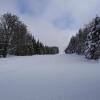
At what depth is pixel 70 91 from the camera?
7344mm

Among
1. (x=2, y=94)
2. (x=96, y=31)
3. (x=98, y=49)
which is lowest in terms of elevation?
(x=2, y=94)

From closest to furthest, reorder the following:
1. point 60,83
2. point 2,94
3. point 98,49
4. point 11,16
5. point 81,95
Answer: point 81,95 < point 2,94 < point 60,83 < point 98,49 < point 11,16

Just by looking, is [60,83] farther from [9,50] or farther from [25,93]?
[9,50]

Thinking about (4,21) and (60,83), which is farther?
(4,21)

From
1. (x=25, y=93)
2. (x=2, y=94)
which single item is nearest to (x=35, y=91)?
(x=25, y=93)

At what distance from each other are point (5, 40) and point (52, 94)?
1136 inches

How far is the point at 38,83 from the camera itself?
8.90 metres

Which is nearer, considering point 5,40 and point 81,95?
point 81,95

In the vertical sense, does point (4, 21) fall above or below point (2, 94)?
above

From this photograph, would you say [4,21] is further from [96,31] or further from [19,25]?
[96,31]

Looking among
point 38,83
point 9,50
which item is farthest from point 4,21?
point 38,83

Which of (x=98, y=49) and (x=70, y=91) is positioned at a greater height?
(x=98, y=49)

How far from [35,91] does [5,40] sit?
2821 centimetres

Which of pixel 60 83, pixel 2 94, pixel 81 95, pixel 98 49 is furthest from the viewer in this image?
pixel 98 49
